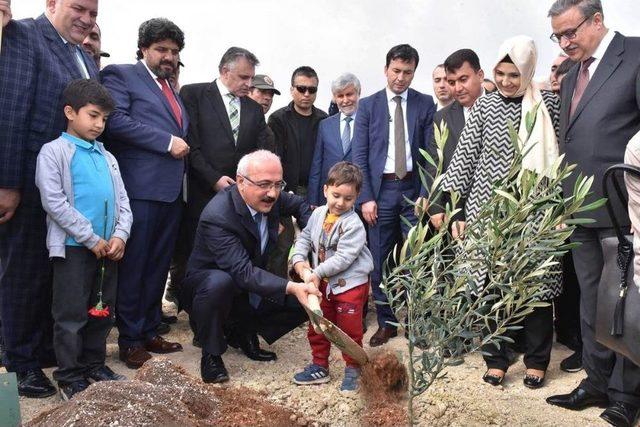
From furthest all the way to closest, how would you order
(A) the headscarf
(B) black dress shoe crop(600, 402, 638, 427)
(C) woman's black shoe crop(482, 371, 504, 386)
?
(C) woman's black shoe crop(482, 371, 504, 386), (A) the headscarf, (B) black dress shoe crop(600, 402, 638, 427)

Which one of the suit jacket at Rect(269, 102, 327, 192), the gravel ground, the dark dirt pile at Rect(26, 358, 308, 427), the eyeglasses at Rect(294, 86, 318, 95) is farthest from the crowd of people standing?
the eyeglasses at Rect(294, 86, 318, 95)

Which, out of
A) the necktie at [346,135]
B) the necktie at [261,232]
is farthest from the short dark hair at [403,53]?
the necktie at [261,232]

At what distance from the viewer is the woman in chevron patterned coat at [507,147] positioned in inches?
172

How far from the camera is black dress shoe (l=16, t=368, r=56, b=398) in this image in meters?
4.23

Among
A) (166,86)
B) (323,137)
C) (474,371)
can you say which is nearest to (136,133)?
(166,86)

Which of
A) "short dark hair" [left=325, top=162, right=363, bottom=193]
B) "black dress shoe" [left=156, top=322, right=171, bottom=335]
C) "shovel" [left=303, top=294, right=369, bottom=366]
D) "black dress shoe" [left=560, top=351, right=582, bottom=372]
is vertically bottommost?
"black dress shoe" [left=156, top=322, right=171, bottom=335]

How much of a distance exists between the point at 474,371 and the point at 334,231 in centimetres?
140

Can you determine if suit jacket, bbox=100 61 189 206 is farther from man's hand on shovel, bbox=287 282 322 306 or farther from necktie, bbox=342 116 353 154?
necktie, bbox=342 116 353 154

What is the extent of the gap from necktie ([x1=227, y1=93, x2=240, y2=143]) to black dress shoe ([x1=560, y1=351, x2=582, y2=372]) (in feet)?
9.65


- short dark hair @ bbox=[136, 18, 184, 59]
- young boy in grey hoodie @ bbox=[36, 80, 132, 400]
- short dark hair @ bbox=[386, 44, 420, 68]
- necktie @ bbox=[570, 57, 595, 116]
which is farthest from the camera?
short dark hair @ bbox=[386, 44, 420, 68]

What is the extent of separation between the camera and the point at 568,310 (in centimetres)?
542

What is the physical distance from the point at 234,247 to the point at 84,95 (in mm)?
1318

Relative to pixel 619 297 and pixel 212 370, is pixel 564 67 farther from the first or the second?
pixel 212 370

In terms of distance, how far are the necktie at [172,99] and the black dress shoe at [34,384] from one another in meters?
1.98
